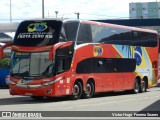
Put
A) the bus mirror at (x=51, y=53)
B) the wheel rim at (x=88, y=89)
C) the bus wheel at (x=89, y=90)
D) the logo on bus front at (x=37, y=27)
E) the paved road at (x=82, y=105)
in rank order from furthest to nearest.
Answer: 1. the wheel rim at (x=88, y=89)
2. the bus wheel at (x=89, y=90)
3. the logo on bus front at (x=37, y=27)
4. the bus mirror at (x=51, y=53)
5. the paved road at (x=82, y=105)

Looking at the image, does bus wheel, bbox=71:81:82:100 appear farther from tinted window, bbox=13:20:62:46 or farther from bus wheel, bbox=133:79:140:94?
bus wheel, bbox=133:79:140:94

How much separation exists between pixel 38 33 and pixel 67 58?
1.79 m

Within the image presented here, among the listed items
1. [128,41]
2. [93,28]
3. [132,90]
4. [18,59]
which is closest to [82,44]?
[93,28]

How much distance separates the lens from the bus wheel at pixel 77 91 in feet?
73.5

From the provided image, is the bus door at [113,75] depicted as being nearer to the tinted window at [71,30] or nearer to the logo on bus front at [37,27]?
the tinted window at [71,30]

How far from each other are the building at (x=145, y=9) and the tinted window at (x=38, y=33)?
135 metres

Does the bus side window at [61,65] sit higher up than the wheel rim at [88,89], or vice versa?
the bus side window at [61,65]

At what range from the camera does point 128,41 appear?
90.6ft

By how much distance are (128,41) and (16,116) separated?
555 inches

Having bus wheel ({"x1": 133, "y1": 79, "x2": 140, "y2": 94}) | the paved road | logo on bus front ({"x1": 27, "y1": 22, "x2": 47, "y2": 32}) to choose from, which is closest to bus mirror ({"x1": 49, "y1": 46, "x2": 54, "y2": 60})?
logo on bus front ({"x1": 27, "y1": 22, "x2": 47, "y2": 32})

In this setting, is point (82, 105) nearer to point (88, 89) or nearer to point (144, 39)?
point (88, 89)

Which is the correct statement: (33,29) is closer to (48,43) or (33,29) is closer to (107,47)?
(48,43)

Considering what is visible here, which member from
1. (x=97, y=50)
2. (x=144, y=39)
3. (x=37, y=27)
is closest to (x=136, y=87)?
(x=144, y=39)

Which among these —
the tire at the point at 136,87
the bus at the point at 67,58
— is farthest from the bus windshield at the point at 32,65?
the tire at the point at 136,87
